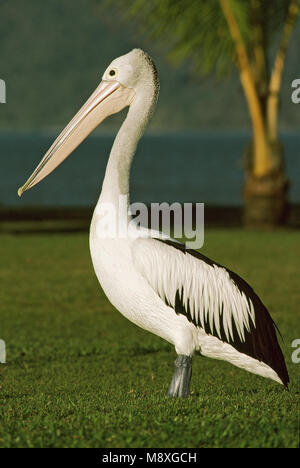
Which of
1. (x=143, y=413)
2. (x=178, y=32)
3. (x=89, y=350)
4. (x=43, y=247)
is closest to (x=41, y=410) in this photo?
(x=143, y=413)

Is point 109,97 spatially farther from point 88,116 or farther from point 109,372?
point 109,372

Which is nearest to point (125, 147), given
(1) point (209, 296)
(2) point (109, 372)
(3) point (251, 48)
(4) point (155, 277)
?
(4) point (155, 277)

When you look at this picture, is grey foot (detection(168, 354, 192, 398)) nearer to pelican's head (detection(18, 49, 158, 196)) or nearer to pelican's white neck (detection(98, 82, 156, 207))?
pelican's white neck (detection(98, 82, 156, 207))

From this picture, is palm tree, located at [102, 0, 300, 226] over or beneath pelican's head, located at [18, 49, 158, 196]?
over

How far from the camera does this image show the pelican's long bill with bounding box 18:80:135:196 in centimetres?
586

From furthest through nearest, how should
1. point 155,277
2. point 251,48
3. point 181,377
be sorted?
point 251,48
point 181,377
point 155,277

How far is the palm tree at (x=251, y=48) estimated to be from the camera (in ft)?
54.0

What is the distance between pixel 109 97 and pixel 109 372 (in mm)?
2896

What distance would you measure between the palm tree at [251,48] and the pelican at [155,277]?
10589 millimetres

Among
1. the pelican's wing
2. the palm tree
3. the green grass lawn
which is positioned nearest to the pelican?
the pelican's wing

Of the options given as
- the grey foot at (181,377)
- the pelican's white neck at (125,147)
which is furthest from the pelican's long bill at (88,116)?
the grey foot at (181,377)

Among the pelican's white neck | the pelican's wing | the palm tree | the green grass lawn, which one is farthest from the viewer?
the palm tree

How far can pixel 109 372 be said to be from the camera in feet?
25.3
